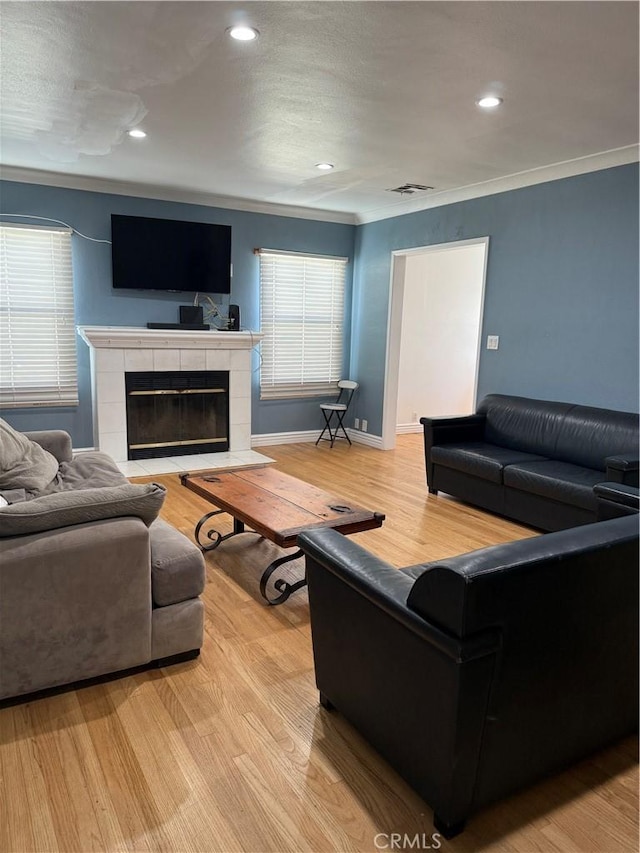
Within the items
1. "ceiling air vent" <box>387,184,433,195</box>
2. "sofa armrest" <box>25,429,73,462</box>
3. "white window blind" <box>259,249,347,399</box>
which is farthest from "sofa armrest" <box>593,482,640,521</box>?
"white window blind" <box>259,249,347,399</box>

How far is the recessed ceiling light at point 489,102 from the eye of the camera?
9.84 feet

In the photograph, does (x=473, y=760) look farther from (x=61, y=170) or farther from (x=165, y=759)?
(x=61, y=170)

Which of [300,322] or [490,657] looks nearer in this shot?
[490,657]

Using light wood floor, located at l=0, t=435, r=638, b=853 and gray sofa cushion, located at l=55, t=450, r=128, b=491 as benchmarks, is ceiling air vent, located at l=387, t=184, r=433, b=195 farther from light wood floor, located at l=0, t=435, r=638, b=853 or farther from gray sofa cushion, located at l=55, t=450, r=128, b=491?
light wood floor, located at l=0, t=435, r=638, b=853

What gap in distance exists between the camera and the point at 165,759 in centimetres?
184

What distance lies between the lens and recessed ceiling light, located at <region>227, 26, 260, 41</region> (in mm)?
2361

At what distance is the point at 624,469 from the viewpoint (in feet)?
11.1

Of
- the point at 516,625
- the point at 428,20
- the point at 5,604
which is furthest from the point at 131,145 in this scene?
the point at 516,625

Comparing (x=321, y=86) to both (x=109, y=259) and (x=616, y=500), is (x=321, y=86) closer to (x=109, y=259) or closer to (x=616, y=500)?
(x=616, y=500)

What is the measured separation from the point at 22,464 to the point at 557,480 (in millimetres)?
3230

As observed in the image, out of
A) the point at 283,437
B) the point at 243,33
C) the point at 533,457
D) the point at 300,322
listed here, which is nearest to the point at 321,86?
the point at 243,33

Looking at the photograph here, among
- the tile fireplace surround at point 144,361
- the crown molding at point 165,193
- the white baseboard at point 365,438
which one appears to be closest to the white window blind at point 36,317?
the tile fireplace surround at point 144,361

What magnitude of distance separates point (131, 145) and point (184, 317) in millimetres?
1984

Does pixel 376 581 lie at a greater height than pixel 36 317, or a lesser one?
lesser
